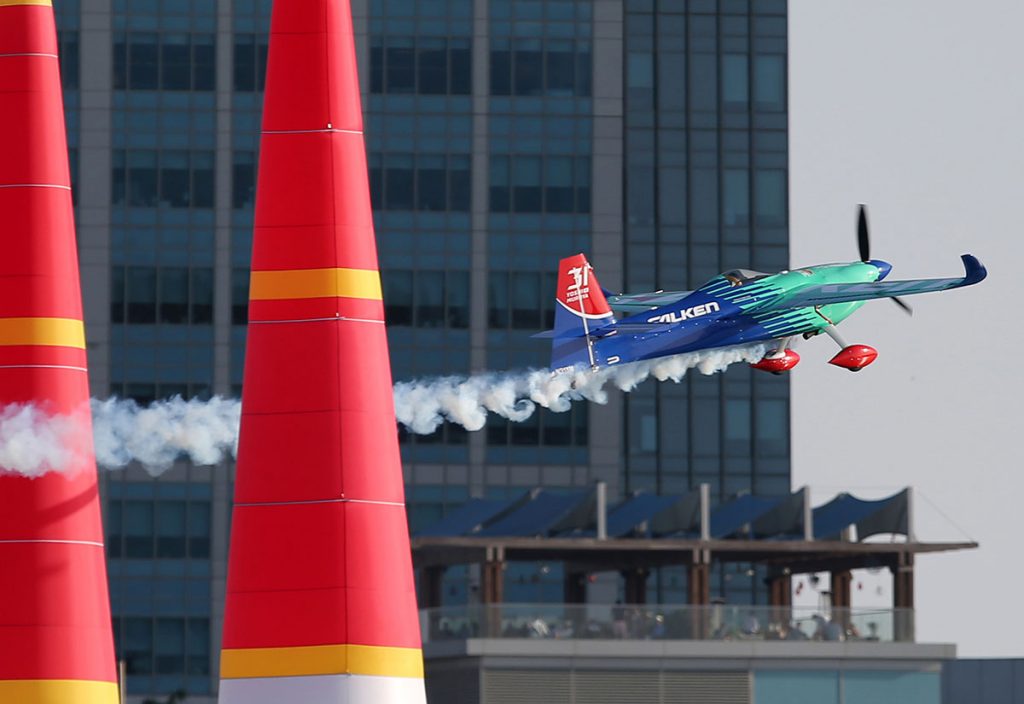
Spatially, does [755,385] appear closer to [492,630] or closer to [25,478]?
[492,630]

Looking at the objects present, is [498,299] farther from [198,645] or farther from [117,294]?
[198,645]

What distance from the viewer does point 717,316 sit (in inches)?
1371

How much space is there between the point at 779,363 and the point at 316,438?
1256cm

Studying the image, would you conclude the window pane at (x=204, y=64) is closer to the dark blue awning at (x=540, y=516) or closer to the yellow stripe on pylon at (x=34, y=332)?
the dark blue awning at (x=540, y=516)

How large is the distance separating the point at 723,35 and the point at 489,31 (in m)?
9.85

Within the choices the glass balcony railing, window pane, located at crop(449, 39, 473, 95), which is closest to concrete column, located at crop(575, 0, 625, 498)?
window pane, located at crop(449, 39, 473, 95)

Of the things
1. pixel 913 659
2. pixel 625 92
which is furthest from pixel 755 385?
pixel 913 659

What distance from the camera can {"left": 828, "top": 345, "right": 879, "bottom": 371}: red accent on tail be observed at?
104 feet

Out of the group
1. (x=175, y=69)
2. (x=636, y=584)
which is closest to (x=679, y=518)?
(x=636, y=584)

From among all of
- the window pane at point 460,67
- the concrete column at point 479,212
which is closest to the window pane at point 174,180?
the window pane at point 460,67

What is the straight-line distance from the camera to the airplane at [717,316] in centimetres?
3388

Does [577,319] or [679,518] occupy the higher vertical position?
[577,319]

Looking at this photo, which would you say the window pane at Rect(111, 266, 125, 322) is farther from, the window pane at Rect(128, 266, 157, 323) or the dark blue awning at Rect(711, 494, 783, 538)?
the dark blue awning at Rect(711, 494, 783, 538)

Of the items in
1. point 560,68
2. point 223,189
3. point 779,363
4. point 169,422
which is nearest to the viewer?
point 169,422
